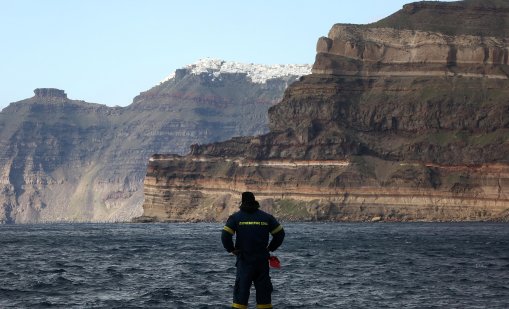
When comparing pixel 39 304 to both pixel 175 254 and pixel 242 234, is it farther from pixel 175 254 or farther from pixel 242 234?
pixel 175 254

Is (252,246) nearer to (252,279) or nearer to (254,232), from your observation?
(254,232)

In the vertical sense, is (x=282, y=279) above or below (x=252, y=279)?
below

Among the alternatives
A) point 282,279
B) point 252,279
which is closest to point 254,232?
point 252,279

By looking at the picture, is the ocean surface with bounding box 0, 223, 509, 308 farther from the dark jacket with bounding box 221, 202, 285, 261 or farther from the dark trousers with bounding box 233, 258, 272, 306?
the dark jacket with bounding box 221, 202, 285, 261

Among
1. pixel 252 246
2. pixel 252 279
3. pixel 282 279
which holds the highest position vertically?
pixel 252 246

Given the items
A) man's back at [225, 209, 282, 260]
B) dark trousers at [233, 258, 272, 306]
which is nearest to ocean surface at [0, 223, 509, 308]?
dark trousers at [233, 258, 272, 306]

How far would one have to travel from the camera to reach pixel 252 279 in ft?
117

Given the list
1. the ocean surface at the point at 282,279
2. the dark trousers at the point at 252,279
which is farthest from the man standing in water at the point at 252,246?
the ocean surface at the point at 282,279

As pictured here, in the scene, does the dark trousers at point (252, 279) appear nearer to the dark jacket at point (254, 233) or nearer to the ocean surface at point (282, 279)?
the dark jacket at point (254, 233)

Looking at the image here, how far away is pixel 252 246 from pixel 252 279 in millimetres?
919

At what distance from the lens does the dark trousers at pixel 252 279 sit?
35.5 meters

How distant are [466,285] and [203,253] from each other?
4477 cm

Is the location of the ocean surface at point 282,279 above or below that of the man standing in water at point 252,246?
below

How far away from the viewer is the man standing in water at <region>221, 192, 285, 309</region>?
35.5m
